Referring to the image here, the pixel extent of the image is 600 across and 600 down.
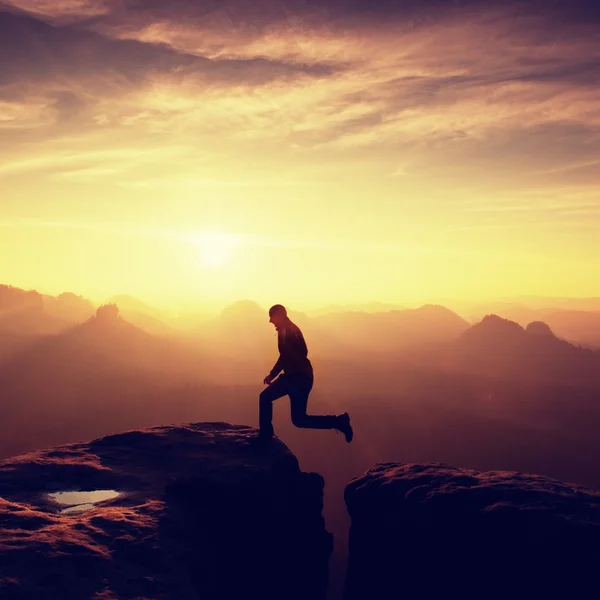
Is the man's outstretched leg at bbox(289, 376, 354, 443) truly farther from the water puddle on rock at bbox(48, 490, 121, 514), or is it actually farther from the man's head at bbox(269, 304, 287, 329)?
the water puddle on rock at bbox(48, 490, 121, 514)

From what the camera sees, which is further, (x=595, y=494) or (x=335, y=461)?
(x=335, y=461)

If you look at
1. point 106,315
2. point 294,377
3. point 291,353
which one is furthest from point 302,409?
point 106,315

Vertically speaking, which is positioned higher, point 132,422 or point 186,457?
point 186,457

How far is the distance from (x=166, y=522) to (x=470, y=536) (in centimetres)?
469

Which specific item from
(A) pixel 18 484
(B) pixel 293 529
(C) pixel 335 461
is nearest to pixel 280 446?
(B) pixel 293 529

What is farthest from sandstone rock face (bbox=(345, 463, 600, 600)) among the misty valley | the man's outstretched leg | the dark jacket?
the misty valley

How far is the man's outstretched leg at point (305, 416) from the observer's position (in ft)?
35.9

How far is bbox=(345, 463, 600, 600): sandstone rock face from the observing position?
7.85 meters

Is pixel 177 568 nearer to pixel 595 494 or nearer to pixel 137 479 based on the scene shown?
pixel 137 479

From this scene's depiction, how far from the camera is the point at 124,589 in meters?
6.73

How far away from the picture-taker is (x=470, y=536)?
8.67 meters

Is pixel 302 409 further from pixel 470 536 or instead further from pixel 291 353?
pixel 470 536

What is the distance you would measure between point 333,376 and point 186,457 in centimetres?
13642

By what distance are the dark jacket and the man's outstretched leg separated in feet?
0.69
